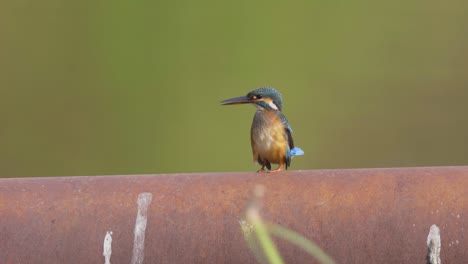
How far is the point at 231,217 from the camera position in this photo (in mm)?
2404

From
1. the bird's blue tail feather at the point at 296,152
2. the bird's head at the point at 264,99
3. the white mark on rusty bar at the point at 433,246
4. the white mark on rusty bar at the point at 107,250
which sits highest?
the bird's head at the point at 264,99

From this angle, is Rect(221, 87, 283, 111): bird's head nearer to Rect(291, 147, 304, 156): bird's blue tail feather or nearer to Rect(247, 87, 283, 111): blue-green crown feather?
Rect(247, 87, 283, 111): blue-green crown feather

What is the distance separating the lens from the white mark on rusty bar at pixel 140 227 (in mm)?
2395

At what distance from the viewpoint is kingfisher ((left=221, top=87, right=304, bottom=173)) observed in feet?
11.3

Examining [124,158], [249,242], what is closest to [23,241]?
[249,242]

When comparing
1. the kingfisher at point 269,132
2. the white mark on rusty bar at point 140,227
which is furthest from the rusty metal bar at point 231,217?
the kingfisher at point 269,132

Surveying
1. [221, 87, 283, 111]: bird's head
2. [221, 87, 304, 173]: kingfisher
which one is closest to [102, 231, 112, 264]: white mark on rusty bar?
[221, 87, 304, 173]: kingfisher

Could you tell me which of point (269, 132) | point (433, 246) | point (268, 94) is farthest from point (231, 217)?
point (268, 94)

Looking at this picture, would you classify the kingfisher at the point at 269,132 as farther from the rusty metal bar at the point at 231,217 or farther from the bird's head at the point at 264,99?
the rusty metal bar at the point at 231,217

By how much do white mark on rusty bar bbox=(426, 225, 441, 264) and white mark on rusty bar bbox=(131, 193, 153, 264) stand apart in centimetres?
61

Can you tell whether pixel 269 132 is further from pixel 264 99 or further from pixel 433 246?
pixel 433 246

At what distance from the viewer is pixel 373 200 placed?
2.41 m

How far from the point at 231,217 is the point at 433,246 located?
439 mm

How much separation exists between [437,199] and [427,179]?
0.06 meters
